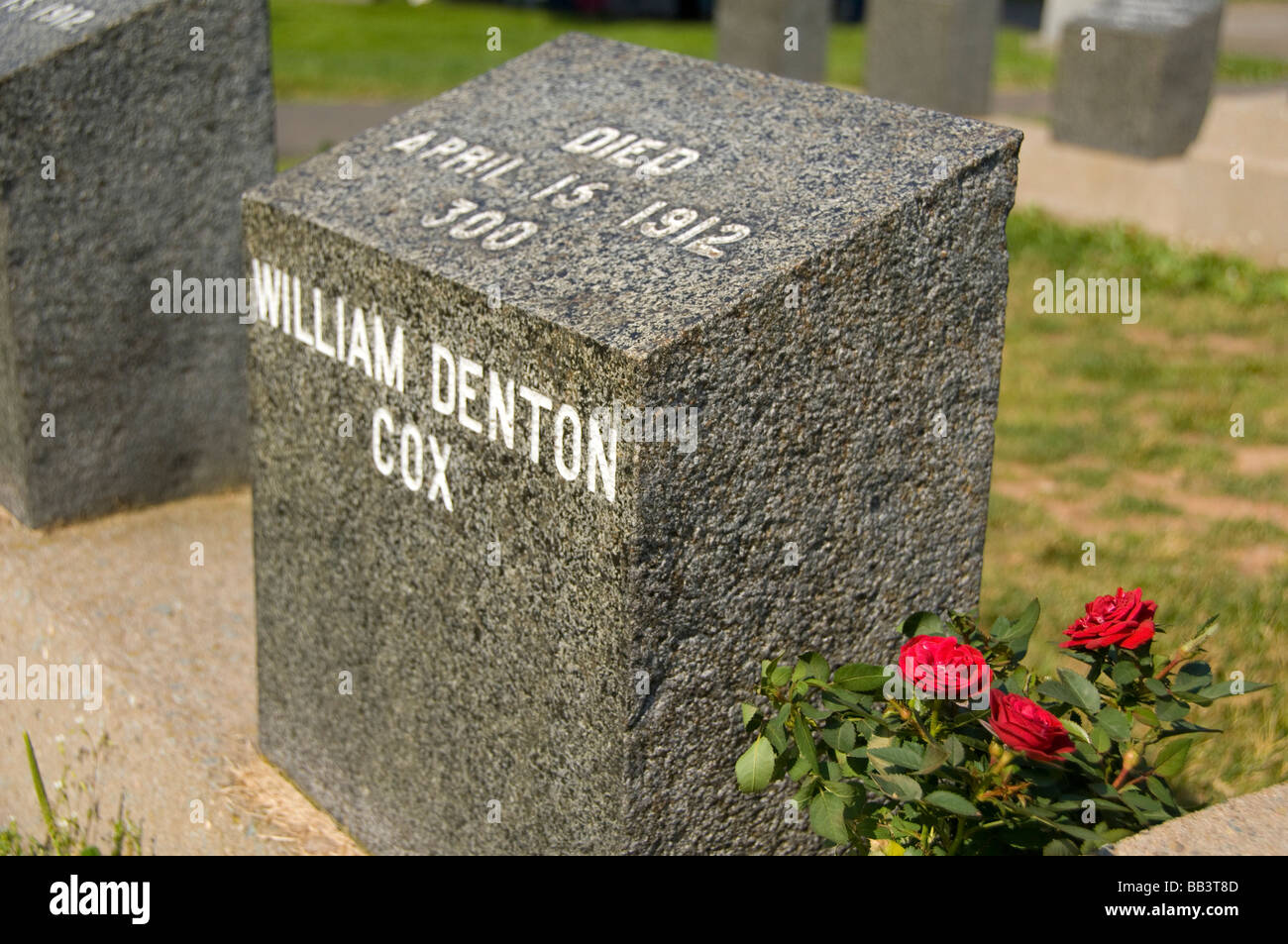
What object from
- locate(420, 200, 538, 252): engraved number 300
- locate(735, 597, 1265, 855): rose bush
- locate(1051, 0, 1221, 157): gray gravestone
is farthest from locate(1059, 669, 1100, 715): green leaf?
locate(1051, 0, 1221, 157): gray gravestone

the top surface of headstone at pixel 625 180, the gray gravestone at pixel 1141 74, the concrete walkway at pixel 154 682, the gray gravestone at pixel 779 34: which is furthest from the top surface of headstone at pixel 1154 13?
the concrete walkway at pixel 154 682

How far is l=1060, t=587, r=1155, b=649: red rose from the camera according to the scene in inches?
81.0

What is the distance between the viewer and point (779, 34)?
38.2ft

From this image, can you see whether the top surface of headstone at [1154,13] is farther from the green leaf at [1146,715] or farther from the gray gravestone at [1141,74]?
the green leaf at [1146,715]

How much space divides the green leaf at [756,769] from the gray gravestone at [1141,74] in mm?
8167

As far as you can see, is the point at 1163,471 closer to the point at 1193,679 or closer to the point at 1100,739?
the point at 1193,679

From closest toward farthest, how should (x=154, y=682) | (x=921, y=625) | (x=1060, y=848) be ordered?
(x=1060, y=848)
(x=921, y=625)
(x=154, y=682)

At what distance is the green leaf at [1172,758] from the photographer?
6.62 ft

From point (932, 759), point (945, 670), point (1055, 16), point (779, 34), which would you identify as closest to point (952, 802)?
point (932, 759)

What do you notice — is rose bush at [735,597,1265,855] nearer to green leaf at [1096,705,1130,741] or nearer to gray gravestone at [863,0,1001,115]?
green leaf at [1096,705,1130,741]

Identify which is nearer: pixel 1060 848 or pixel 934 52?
pixel 1060 848

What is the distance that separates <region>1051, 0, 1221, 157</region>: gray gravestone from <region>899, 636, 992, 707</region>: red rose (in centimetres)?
809

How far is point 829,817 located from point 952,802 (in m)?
0.18
